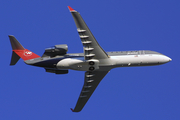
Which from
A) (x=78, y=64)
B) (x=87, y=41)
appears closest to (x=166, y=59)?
(x=87, y=41)

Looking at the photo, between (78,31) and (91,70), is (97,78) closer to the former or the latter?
(91,70)

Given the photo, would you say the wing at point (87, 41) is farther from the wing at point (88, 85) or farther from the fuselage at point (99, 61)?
the wing at point (88, 85)

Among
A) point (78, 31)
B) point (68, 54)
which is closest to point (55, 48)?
point (68, 54)

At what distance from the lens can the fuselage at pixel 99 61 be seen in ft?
152

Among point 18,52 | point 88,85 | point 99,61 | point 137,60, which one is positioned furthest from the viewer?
point 88,85

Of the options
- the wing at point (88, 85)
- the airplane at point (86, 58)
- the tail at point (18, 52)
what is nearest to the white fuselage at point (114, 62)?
the airplane at point (86, 58)

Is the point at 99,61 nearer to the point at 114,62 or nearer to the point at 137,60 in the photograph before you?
the point at 114,62

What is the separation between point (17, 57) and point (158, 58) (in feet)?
76.3

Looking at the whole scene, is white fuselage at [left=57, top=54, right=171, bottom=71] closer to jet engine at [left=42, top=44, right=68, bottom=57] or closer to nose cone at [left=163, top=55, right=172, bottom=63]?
nose cone at [left=163, top=55, right=172, bottom=63]

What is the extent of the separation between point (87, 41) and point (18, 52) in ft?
40.2

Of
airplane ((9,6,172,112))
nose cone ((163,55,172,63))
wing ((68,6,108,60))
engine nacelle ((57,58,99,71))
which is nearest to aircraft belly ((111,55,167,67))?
airplane ((9,6,172,112))

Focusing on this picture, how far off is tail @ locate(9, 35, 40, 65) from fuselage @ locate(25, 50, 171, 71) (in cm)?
92

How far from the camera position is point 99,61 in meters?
46.6

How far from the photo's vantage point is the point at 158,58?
157 ft
